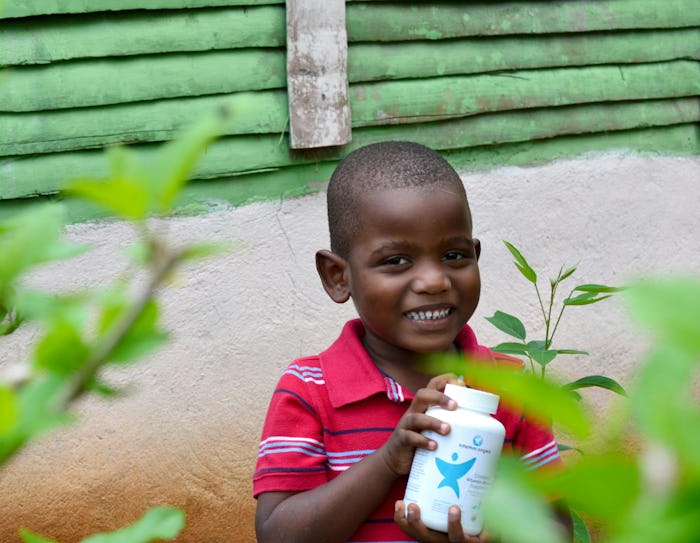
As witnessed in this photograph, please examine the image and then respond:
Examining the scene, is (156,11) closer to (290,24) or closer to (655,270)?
(290,24)

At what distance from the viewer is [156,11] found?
3.19 metres

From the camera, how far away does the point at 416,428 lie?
157 cm

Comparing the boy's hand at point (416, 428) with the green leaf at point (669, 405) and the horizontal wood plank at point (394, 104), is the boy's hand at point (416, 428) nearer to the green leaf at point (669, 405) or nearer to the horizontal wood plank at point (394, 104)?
the green leaf at point (669, 405)

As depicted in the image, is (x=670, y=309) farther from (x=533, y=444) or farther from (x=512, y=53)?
(x=512, y=53)

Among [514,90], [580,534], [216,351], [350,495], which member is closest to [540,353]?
[580,534]

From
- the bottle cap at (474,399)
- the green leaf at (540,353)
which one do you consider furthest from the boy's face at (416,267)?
the green leaf at (540,353)

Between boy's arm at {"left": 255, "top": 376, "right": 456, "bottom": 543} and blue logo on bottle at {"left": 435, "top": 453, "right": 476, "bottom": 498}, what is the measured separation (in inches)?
1.3

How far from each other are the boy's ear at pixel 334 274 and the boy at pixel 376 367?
22 millimetres

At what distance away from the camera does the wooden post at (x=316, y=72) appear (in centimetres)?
332

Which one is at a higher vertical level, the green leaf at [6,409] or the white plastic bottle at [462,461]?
the green leaf at [6,409]

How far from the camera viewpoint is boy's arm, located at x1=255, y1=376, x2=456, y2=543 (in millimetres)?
1577

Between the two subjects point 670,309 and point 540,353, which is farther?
point 540,353

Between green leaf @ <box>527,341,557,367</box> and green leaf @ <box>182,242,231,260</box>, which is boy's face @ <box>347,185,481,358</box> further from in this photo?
green leaf @ <box>182,242,231,260</box>

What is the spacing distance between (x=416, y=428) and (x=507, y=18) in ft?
8.16
